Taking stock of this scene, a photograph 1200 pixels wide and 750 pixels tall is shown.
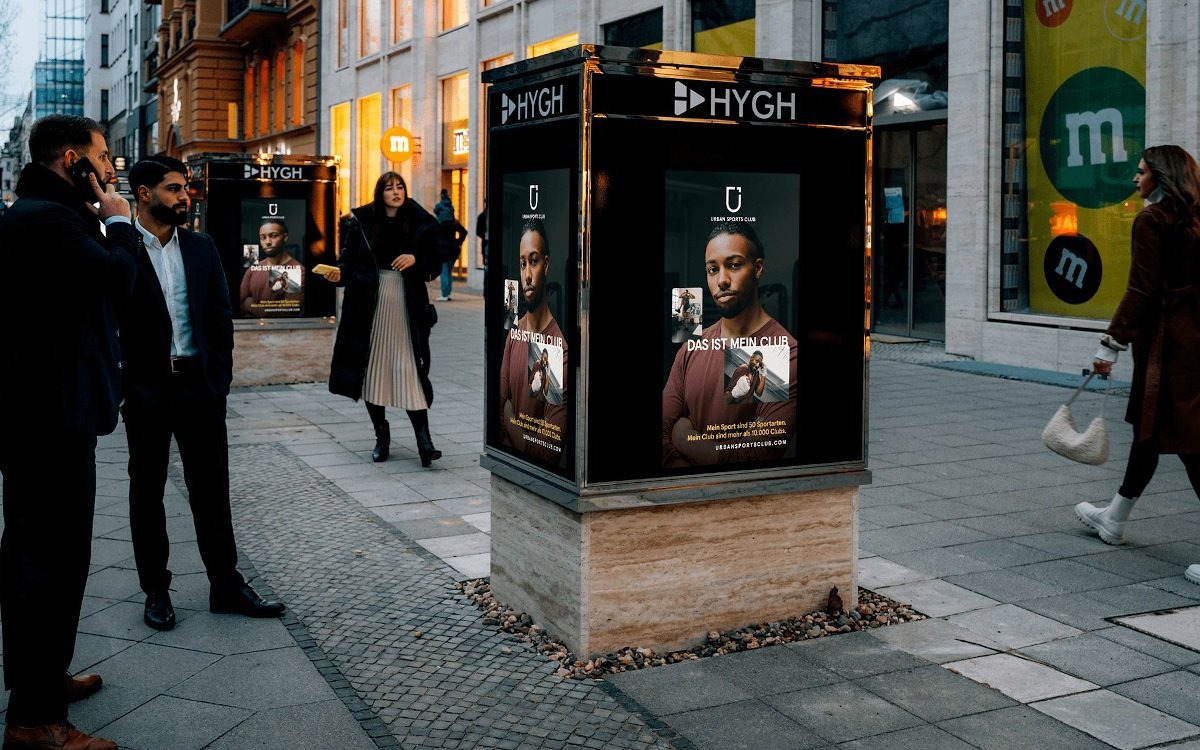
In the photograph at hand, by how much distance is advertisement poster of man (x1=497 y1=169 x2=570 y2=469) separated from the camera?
15.7 feet

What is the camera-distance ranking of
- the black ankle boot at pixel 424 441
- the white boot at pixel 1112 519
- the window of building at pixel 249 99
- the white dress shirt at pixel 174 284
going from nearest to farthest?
the white dress shirt at pixel 174 284 < the white boot at pixel 1112 519 < the black ankle boot at pixel 424 441 < the window of building at pixel 249 99

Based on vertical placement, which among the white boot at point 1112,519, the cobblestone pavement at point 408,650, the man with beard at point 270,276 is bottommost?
the cobblestone pavement at point 408,650

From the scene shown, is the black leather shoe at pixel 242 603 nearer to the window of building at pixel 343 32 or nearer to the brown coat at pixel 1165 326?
the brown coat at pixel 1165 326

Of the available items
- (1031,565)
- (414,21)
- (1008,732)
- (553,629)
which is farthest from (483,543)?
(414,21)

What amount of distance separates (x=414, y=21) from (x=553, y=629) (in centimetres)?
2735

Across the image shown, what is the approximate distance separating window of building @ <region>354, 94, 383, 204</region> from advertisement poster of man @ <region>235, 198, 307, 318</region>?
21.7 meters

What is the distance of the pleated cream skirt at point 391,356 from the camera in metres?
8.89

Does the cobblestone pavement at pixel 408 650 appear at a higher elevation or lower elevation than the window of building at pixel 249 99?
lower

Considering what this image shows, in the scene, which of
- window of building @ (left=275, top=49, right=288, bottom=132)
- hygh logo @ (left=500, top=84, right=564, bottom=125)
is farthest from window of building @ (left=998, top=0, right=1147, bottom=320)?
window of building @ (left=275, top=49, right=288, bottom=132)

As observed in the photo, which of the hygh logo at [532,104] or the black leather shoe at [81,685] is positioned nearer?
the black leather shoe at [81,685]

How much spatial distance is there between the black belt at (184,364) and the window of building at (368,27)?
2919 cm

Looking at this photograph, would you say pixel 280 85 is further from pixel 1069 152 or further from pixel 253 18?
pixel 1069 152

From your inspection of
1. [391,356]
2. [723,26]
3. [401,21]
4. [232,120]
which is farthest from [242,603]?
[232,120]

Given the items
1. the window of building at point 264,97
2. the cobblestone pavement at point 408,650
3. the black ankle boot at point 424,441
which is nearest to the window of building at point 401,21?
the window of building at point 264,97
